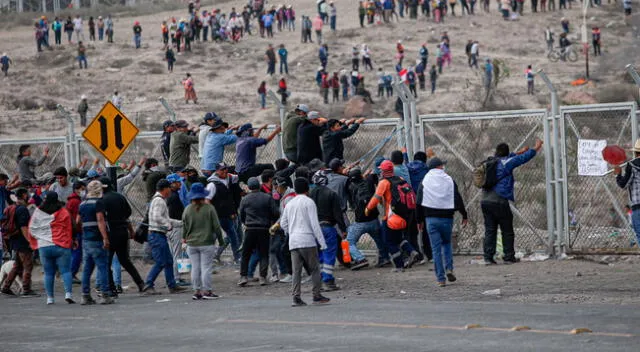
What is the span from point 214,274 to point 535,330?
9.15m

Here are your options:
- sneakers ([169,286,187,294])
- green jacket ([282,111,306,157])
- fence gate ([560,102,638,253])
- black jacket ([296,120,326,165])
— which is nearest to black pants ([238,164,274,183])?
green jacket ([282,111,306,157])

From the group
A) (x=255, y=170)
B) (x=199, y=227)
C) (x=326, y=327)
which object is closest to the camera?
(x=326, y=327)

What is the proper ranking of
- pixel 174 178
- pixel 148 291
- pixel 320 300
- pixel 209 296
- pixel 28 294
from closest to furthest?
pixel 320 300, pixel 209 296, pixel 148 291, pixel 174 178, pixel 28 294

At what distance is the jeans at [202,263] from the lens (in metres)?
16.1

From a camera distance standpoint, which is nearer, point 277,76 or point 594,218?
point 594,218

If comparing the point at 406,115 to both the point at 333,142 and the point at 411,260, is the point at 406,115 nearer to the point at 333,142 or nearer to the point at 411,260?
the point at 333,142

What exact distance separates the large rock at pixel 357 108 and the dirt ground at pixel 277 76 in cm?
53

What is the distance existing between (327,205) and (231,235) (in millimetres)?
3395

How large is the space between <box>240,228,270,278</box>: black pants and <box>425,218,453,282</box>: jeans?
8.75ft

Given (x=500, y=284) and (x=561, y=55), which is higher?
(x=561, y=55)

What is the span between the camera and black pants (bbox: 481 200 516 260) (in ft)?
57.7

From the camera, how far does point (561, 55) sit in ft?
208

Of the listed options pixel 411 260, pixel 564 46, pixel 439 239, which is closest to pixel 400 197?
pixel 411 260

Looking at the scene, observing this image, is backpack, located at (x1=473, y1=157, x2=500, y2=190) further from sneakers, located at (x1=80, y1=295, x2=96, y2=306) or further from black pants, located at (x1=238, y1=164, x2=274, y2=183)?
sneakers, located at (x1=80, y1=295, x2=96, y2=306)
